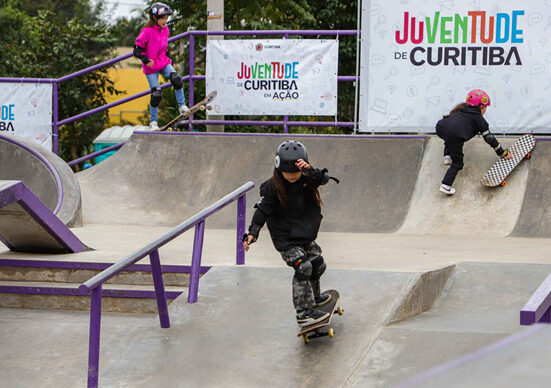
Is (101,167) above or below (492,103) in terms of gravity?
below

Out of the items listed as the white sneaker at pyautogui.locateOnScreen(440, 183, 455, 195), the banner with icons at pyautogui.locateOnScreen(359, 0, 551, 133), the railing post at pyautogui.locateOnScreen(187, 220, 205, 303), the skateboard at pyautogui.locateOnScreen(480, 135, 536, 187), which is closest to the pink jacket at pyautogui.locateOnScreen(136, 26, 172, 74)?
the banner with icons at pyautogui.locateOnScreen(359, 0, 551, 133)

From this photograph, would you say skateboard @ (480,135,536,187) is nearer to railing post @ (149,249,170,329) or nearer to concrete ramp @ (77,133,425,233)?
concrete ramp @ (77,133,425,233)

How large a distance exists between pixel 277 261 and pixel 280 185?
7.07ft

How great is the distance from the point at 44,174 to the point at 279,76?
367 cm

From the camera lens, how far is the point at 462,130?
9891mm

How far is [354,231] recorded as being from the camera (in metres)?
9.58

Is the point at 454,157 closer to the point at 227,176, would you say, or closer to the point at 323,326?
the point at 227,176

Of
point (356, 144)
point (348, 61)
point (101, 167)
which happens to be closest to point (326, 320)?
point (356, 144)

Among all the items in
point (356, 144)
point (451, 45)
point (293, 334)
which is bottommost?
point (293, 334)

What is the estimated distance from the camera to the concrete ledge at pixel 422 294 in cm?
563

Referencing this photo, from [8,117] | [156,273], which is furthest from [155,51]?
[156,273]

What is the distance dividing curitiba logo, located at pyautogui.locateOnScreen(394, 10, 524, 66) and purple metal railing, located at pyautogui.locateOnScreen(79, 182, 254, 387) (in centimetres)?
520

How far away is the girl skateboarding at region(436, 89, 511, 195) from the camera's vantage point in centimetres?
986

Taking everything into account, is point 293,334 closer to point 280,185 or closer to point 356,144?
point 280,185
